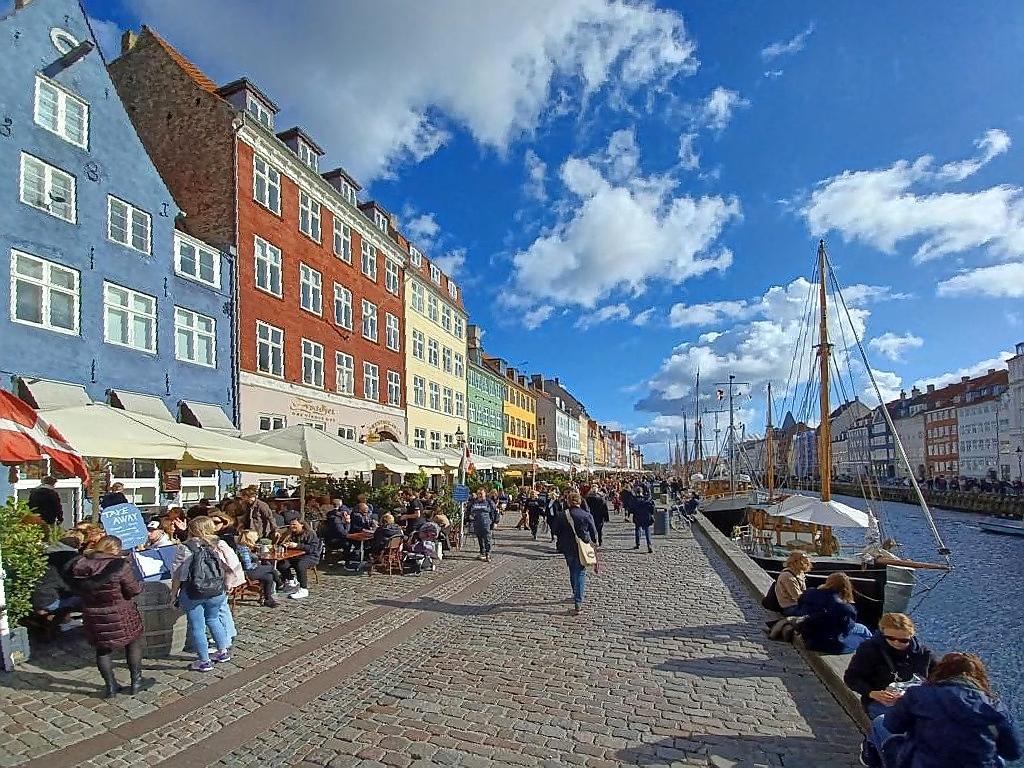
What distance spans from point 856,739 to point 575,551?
15.8ft

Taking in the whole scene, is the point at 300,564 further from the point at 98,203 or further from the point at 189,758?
the point at 98,203

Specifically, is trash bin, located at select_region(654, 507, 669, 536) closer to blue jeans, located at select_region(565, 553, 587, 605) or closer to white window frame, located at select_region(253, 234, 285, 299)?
blue jeans, located at select_region(565, 553, 587, 605)

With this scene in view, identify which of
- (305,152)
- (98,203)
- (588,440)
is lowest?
(588,440)

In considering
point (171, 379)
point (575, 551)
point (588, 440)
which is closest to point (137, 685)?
point (575, 551)

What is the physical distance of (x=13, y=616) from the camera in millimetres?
6707

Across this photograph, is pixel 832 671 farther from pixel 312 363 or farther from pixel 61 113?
pixel 312 363

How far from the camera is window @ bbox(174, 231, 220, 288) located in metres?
18.0

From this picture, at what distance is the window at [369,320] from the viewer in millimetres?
29850

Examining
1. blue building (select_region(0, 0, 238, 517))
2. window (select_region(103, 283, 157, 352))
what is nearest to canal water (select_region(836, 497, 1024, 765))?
blue building (select_region(0, 0, 238, 517))

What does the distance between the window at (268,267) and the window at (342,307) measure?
442 cm

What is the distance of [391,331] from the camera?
33094mm

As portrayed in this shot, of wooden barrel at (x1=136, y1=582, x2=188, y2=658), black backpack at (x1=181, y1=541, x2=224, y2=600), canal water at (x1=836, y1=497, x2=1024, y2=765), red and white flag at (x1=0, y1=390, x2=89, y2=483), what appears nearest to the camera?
red and white flag at (x1=0, y1=390, x2=89, y2=483)

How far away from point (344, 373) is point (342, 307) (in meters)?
3.01

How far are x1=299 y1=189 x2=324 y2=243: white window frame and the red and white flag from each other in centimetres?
1950
